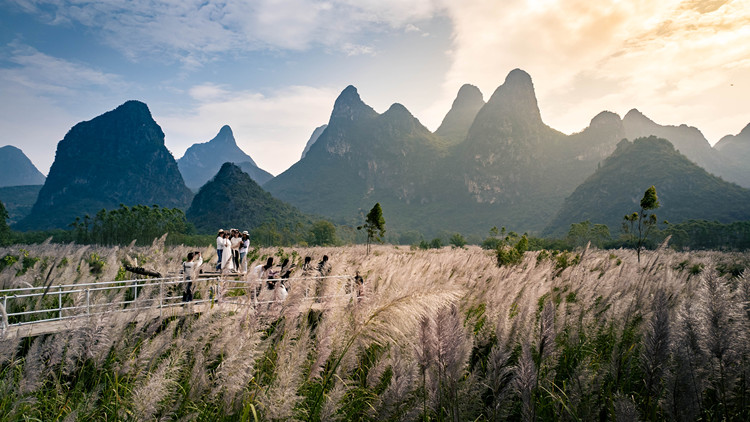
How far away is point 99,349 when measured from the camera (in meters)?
2.26

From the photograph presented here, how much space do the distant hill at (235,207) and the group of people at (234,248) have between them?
101 metres

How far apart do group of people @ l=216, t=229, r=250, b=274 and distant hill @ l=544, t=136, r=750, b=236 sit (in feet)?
394

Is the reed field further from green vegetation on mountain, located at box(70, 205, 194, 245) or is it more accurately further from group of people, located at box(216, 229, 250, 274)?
green vegetation on mountain, located at box(70, 205, 194, 245)

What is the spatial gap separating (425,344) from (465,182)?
204 meters

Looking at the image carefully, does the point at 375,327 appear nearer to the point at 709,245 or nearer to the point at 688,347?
the point at 688,347

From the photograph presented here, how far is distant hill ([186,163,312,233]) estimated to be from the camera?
115306 millimetres

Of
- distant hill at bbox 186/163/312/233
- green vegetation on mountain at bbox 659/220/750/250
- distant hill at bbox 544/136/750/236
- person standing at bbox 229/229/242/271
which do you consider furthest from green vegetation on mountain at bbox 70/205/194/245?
distant hill at bbox 544/136/750/236

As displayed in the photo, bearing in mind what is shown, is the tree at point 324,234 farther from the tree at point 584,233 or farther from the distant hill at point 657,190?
the distant hill at point 657,190

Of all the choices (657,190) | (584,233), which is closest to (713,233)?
(584,233)

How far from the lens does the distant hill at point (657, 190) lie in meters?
99.7

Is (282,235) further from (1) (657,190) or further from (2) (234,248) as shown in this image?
(1) (657,190)

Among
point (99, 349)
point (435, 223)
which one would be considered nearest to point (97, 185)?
point (435, 223)

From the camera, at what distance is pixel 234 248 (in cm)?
1123

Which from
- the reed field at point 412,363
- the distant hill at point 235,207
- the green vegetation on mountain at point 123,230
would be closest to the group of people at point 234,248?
the reed field at point 412,363
